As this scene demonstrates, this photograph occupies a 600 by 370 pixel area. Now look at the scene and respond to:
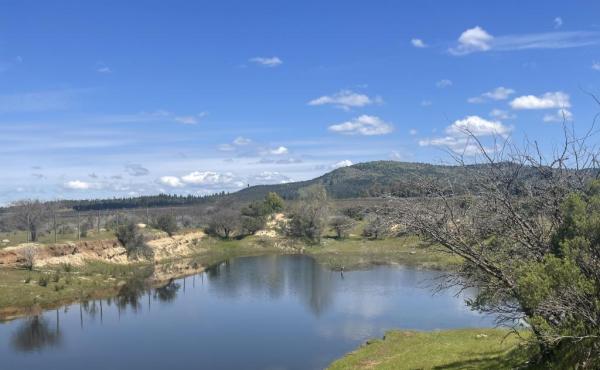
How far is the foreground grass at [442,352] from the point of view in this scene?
2377 cm

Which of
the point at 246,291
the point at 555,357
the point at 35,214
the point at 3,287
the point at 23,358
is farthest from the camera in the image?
the point at 35,214

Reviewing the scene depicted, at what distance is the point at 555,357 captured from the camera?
16734mm

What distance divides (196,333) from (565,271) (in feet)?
132

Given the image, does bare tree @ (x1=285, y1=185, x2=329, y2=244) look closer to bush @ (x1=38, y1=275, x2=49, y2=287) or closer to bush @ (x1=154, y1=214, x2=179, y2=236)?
bush @ (x1=154, y1=214, x2=179, y2=236)

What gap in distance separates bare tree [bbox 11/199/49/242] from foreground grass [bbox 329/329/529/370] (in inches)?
3004

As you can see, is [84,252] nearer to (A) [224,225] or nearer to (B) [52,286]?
(B) [52,286]

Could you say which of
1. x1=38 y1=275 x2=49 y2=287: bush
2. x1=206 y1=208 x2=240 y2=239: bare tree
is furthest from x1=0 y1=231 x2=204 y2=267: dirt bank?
x1=206 y1=208 x2=240 y2=239: bare tree

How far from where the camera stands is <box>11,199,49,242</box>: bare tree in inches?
3875

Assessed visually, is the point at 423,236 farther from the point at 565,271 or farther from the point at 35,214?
the point at 35,214

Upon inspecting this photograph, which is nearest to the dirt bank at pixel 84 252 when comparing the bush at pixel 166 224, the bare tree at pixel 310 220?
the bush at pixel 166 224

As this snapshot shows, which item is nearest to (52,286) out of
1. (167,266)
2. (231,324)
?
(231,324)

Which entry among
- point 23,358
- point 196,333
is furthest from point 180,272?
point 23,358

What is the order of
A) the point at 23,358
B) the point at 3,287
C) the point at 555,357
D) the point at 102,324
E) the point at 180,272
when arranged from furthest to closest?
1. the point at 180,272
2. the point at 3,287
3. the point at 102,324
4. the point at 23,358
5. the point at 555,357

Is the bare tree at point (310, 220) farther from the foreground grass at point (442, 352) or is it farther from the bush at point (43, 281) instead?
the foreground grass at point (442, 352)
